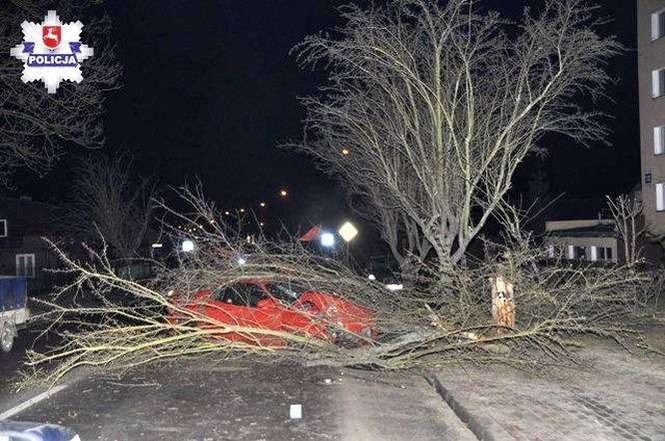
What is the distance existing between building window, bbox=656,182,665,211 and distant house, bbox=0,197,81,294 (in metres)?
29.3

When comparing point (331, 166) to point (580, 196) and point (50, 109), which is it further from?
point (580, 196)

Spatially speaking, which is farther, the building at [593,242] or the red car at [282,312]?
the building at [593,242]

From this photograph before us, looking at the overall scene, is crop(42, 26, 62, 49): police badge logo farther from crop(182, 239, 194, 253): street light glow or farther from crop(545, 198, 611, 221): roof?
crop(545, 198, 611, 221): roof

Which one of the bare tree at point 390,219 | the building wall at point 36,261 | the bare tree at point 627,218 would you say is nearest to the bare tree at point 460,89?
the bare tree at point 627,218

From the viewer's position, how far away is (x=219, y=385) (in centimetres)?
897

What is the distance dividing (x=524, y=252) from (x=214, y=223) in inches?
197

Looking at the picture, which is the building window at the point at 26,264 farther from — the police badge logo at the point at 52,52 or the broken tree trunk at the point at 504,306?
the broken tree trunk at the point at 504,306

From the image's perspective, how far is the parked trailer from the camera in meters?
13.3

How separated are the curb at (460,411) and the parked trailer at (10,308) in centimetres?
860

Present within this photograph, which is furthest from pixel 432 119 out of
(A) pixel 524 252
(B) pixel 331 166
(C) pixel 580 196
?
(C) pixel 580 196

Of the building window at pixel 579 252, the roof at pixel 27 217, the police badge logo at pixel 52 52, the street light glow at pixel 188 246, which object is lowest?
the building window at pixel 579 252

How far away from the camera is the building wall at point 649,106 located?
101ft

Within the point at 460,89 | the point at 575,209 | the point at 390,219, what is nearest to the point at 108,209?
the point at 390,219

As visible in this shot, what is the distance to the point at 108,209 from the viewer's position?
135ft
